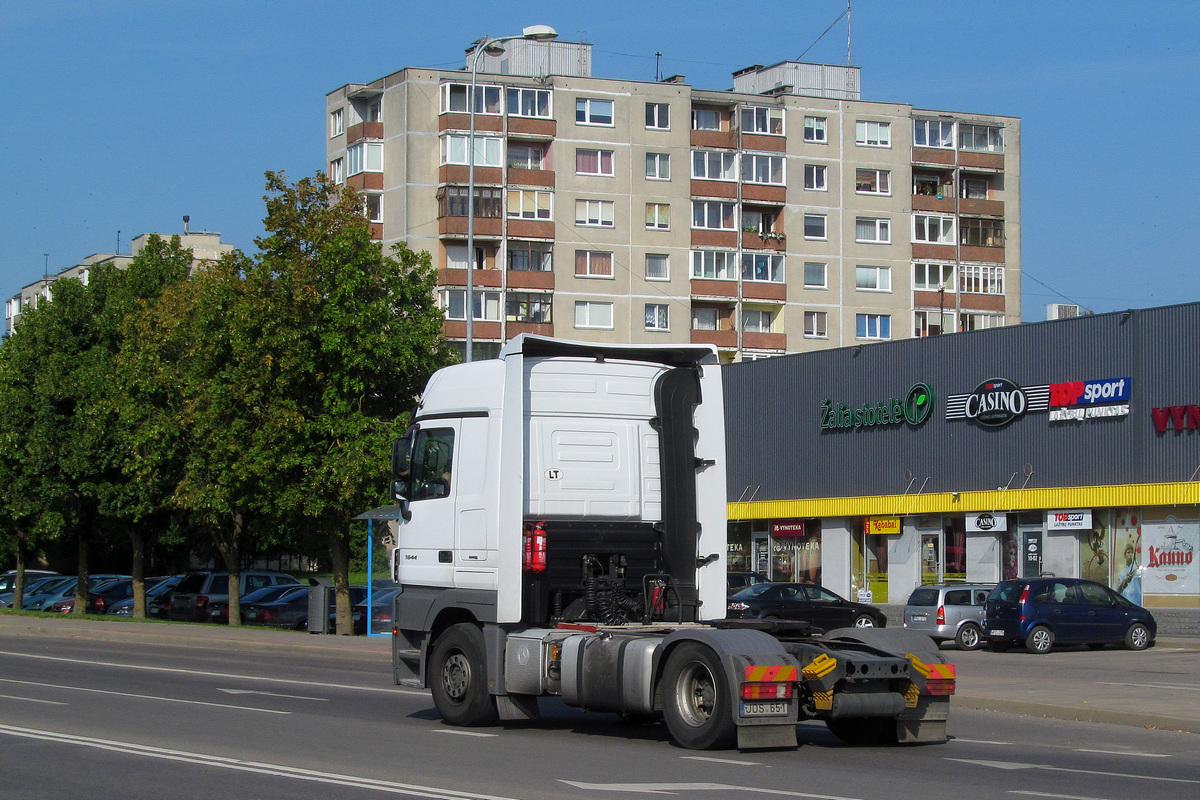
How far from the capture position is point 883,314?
267ft

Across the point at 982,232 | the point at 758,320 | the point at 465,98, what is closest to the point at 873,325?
the point at 758,320

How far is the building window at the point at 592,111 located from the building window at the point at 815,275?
13.9m

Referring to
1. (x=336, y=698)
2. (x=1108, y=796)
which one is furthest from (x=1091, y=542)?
(x=1108, y=796)

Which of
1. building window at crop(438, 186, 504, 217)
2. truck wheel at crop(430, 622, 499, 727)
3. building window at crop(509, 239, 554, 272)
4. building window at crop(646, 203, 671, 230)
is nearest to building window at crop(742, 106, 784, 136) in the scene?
building window at crop(646, 203, 671, 230)

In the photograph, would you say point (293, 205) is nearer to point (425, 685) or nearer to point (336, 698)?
point (336, 698)

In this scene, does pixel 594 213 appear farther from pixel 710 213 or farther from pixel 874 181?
pixel 874 181

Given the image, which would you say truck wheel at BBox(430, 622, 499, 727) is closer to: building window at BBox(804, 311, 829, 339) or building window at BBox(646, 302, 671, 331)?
building window at BBox(646, 302, 671, 331)

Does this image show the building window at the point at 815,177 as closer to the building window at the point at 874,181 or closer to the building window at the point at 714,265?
the building window at the point at 874,181

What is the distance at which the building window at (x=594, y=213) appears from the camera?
7619cm

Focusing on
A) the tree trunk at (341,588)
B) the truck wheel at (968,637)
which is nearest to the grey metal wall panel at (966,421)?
the truck wheel at (968,637)

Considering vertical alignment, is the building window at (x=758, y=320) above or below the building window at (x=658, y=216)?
below

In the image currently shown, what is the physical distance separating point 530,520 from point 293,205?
21.6 meters

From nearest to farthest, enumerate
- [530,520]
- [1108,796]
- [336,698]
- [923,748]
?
[1108,796]
[923,748]
[530,520]
[336,698]

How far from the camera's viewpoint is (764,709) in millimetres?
11273
